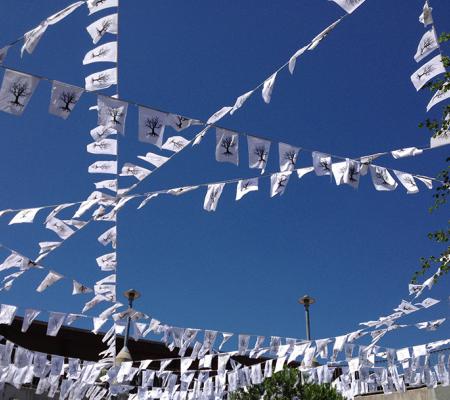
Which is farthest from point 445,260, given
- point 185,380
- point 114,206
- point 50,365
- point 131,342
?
point 131,342

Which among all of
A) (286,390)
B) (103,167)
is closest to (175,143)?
(103,167)

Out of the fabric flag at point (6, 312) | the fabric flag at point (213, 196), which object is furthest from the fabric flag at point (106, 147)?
the fabric flag at point (6, 312)

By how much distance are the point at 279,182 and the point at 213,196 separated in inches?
40.5

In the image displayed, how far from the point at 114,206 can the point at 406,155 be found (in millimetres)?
4529

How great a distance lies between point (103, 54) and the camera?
6078mm

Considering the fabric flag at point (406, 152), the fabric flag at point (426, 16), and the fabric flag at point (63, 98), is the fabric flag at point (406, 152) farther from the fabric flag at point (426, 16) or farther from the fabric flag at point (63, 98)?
the fabric flag at point (63, 98)

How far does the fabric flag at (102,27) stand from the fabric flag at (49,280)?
18.8ft

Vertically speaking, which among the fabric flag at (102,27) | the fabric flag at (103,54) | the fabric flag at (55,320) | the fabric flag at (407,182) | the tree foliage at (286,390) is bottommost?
the tree foliage at (286,390)

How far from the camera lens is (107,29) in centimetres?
601

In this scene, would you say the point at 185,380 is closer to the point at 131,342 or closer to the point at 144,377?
the point at 144,377

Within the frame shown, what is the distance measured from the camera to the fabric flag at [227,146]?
6.81 m

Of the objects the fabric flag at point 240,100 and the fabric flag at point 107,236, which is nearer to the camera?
the fabric flag at point 240,100

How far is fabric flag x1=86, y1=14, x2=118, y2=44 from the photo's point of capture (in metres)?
5.99

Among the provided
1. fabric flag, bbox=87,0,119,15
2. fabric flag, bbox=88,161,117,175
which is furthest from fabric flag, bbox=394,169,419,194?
fabric flag, bbox=87,0,119,15
